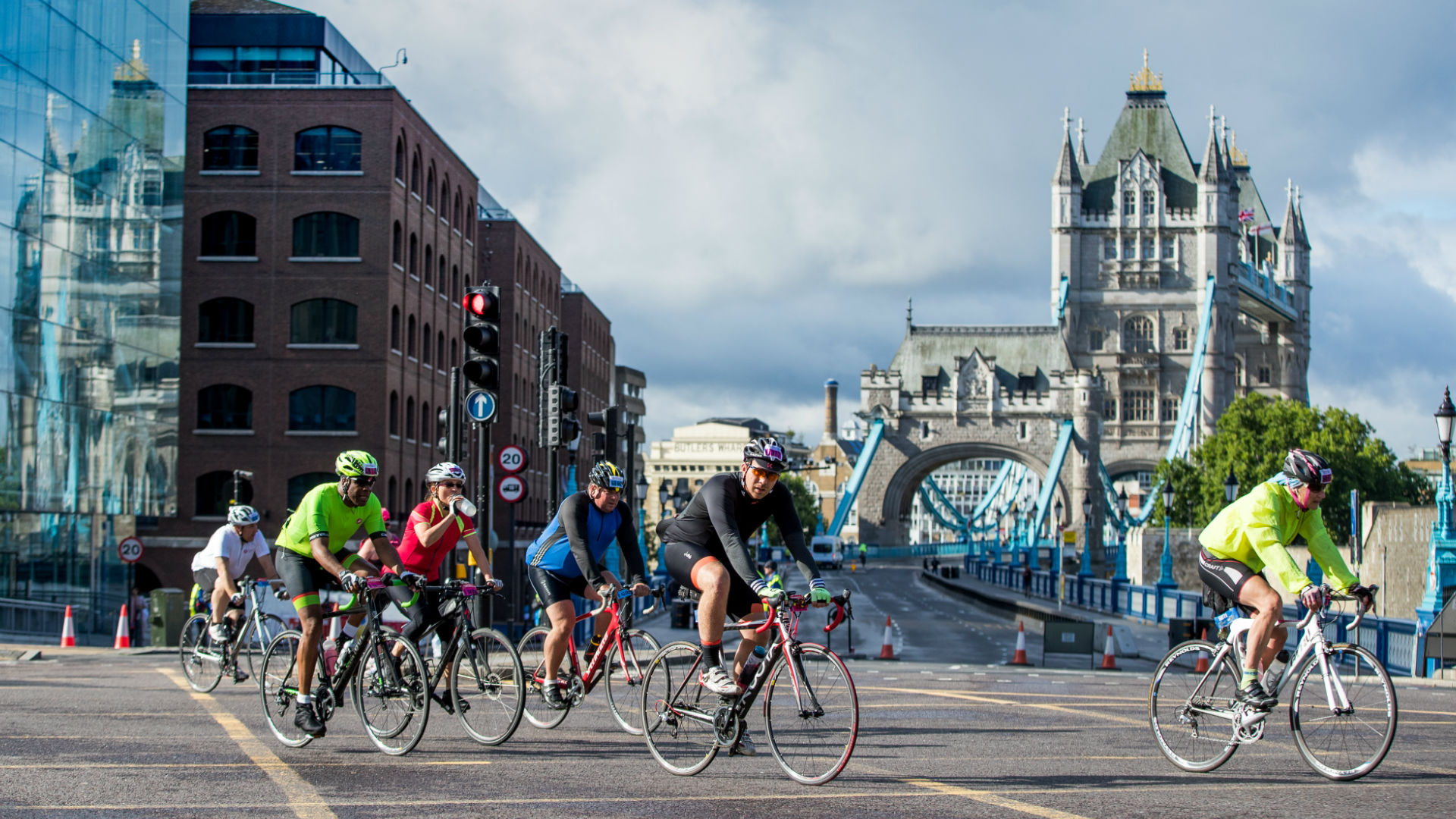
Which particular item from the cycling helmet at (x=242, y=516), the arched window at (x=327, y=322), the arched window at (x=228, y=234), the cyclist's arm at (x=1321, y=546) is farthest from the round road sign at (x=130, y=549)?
the cyclist's arm at (x=1321, y=546)

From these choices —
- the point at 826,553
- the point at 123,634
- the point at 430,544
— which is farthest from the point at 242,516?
the point at 826,553

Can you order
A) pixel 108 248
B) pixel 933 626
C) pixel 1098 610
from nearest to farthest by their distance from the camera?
1. pixel 108 248
2. pixel 933 626
3. pixel 1098 610

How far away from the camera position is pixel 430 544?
29.4 feet

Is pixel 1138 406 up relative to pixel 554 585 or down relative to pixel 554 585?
up

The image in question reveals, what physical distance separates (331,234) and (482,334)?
102ft

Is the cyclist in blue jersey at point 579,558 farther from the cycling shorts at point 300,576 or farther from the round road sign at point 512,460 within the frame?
the round road sign at point 512,460

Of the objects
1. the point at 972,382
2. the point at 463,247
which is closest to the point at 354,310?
the point at 463,247

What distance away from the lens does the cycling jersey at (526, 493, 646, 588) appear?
28.4 ft

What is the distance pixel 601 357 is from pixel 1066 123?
50.3 m

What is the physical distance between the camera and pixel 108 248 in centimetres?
3167

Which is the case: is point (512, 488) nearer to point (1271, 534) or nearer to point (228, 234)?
point (1271, 534)

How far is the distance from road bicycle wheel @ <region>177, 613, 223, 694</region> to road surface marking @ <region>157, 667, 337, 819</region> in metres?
0.47

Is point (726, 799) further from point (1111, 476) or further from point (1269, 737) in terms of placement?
point (1111, 476)

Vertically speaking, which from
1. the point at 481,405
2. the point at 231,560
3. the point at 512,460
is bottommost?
the point at 231,560
